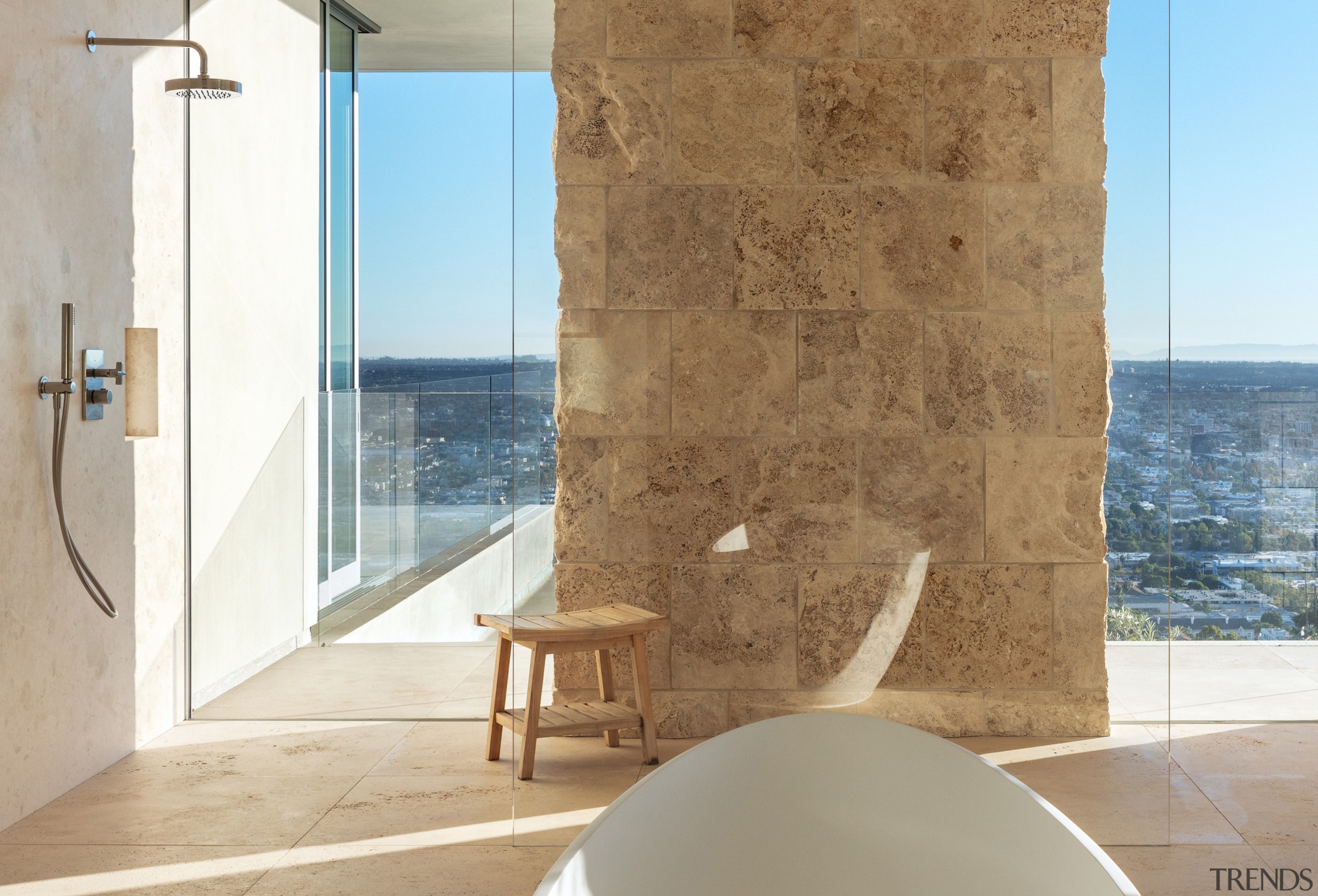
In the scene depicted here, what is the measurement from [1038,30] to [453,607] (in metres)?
2.37

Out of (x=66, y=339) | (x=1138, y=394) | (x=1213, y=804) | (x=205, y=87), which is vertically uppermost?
(x=205, y=87)

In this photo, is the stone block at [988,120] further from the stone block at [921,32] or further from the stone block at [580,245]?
the stone block at [580,245]

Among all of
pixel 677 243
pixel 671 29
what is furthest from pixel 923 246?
pixel 671 29

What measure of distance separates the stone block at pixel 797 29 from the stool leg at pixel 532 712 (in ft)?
4.45

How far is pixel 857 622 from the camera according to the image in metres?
2.22

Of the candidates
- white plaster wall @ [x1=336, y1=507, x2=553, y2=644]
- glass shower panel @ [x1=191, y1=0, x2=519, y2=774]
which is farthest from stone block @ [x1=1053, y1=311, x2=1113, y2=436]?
glass shower panel @ [x1=191, y1=0, x2=519, y2=774]

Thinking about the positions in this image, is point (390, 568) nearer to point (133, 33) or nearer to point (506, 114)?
point (506, 114)

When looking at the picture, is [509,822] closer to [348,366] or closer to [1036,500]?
[1036,500]

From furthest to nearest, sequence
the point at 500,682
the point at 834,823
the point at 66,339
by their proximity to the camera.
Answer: the point at 66,339
the point at 500,682
the point at 834,823

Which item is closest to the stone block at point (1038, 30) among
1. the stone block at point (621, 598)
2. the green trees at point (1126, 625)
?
the green trees at point (1126, 625)

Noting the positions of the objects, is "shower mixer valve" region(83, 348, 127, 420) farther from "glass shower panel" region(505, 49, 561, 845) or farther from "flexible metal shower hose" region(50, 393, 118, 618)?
"glass shower panel" region(505, 49, 561, 845)

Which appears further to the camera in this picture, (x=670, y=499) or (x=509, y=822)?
(x=509, y=822)

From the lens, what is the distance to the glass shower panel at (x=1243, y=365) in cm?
233

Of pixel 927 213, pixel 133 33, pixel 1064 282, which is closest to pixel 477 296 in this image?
pixel 133 33
